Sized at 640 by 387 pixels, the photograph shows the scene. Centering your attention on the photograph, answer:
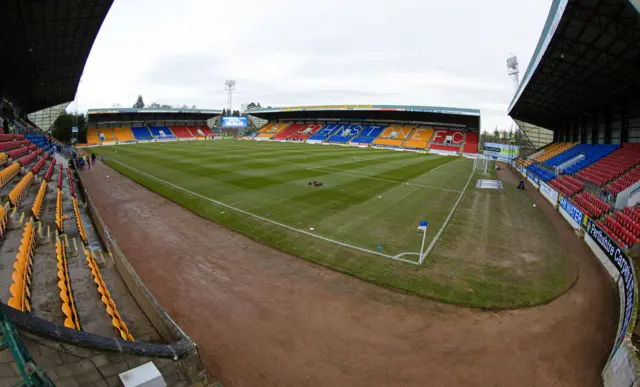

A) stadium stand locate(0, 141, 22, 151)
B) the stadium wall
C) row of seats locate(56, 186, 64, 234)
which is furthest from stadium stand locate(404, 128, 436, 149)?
row of seats locate(56, 186, 64, 234)

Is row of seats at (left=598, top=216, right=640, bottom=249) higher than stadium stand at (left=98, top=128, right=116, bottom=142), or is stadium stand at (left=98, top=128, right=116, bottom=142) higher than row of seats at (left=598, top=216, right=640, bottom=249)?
stadium stand at (left=98, top=128, right=116, bottom=142)

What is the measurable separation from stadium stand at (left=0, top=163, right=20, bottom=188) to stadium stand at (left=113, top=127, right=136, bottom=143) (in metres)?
59.9

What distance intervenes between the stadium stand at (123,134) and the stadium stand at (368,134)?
51.0 metres

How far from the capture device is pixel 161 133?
Result: 80688 millimetres

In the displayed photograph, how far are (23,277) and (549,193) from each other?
29736mm

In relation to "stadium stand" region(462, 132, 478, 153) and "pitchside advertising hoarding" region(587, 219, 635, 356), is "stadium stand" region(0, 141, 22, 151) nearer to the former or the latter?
"pitchside advertising hoarding" region(587, 219, 635, 356)

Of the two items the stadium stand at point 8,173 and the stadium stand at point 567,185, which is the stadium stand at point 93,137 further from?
the stadium stand at point 567,185

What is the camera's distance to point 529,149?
6456 cm

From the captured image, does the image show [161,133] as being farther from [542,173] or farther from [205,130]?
[542,173]

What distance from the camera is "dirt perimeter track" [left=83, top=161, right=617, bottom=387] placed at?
6898mm

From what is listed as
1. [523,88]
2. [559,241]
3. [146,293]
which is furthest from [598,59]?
[146,293]

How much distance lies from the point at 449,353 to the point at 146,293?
282 inches

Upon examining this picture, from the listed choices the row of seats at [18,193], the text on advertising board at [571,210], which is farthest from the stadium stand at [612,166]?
the row of seats at [18,193]

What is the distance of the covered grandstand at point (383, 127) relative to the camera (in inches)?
2601
